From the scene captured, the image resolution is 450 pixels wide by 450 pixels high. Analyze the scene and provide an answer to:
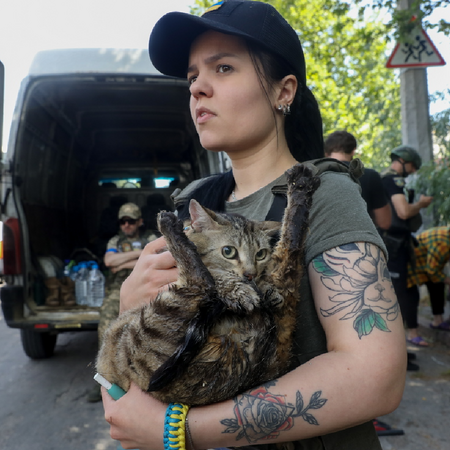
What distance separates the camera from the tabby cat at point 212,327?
1099 mm

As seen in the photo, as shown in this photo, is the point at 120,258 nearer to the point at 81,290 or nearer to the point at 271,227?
the point at 81,290

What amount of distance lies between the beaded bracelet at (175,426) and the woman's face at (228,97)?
950 millimetres

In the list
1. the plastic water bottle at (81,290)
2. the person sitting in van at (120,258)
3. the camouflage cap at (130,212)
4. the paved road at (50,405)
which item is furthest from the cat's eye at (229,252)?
the plastic water bottle at (81,290)

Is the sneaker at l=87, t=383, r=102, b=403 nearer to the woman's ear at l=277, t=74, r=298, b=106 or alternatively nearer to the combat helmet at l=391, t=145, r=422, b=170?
the woman's ear at l=277, t=74, r=298, b=106

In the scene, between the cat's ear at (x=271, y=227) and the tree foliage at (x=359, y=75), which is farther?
the tree foliage at (x=359, y=75)

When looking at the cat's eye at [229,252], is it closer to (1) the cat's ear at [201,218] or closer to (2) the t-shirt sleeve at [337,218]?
(1) the cat's ear at [201,218]

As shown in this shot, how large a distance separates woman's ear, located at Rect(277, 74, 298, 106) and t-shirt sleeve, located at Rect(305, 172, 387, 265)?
0.41 meters

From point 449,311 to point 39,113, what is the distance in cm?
710

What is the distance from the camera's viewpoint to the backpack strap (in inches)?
51.8

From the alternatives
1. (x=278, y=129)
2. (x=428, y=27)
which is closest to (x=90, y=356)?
(x=278, y=129)

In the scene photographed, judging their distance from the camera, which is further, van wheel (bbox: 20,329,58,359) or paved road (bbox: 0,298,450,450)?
van wheel (bbox: 20,329,58,359)

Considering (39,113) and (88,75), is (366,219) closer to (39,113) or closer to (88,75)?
(88,75)

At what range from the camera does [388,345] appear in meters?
1.01

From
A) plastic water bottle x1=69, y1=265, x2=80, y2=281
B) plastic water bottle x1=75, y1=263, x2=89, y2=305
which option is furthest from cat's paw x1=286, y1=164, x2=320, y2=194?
plastic water bottle x1=69, y1=265, x2=80, y2=281
